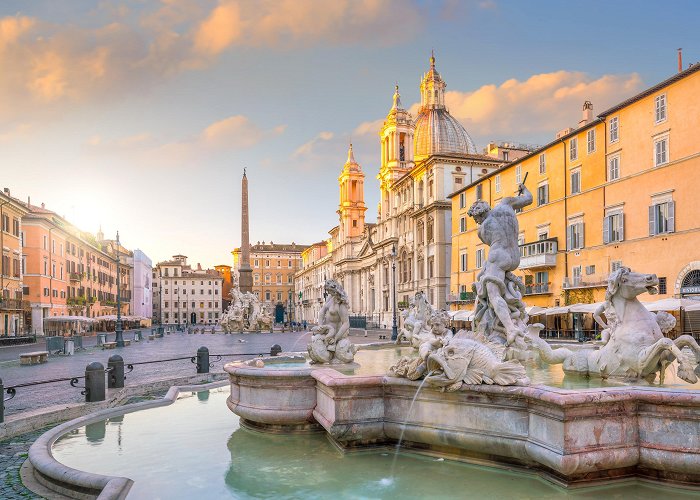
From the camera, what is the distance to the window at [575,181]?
3594 cm

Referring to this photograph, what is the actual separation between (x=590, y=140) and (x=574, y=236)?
608 cm

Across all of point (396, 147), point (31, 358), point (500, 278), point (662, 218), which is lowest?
point (31, 358)

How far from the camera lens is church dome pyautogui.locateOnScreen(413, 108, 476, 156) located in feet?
241

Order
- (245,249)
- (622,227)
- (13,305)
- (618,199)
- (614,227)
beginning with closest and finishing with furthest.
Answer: (622,227)
(618,199)
(614,227)
(13,305)
(245,249)

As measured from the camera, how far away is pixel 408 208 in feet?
217

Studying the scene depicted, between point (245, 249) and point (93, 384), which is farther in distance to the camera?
point (245, 249)

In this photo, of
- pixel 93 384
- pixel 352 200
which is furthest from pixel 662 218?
pixel 352 200

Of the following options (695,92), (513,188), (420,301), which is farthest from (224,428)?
(513,188)

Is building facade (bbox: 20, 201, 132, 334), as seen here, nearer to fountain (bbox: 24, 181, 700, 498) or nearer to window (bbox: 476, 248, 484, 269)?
window (bbox: 476, 248, 484, 269)

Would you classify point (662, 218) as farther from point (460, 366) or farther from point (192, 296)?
point (192, 296)

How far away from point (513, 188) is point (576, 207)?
322 inches

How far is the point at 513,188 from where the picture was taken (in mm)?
43844

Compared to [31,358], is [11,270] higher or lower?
higher

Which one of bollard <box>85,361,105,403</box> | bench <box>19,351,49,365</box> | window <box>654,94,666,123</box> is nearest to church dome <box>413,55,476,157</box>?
window <box>654,94,666,123</box>
